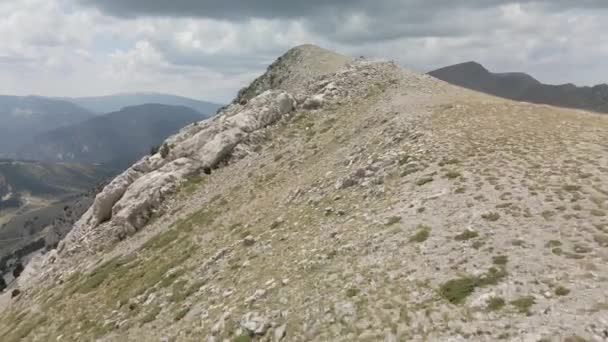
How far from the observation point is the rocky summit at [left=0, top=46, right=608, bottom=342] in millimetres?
16469

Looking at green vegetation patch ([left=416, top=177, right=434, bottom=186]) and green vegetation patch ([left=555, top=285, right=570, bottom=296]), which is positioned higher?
green vegetation patch ([left=416, top=177, right=434, bottom=186])

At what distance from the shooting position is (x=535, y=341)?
43.8 ft

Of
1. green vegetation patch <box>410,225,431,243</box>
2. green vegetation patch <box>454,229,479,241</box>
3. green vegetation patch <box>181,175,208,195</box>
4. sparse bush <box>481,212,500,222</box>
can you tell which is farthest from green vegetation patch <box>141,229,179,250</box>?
sparse bush <box>481,212,500,222</box>

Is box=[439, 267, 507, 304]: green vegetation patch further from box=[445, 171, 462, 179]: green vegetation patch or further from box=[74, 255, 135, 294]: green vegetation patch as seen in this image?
box=[74, 255, 135, 294]: green vegetation patch

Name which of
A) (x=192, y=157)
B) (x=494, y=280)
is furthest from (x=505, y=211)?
(x=192, y=157)

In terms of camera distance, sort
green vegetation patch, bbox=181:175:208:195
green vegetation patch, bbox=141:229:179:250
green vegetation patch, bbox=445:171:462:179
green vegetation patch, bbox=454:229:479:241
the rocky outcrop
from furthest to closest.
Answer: green vegetation patch, bbox=181:175:208:195 → the rocky outcrop → green vegetation patch, bbox=141:229:179:250 → green vegetation patch, bbox=445:171:462:179 → green vegetation patch, bbox=454:229:479:241

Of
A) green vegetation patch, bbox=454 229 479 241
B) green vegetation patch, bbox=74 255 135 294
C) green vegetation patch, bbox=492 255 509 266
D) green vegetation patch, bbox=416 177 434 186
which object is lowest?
green vegetation patch, bbox=74 255 135 294

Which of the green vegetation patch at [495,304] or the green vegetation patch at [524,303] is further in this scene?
the green vegetation patch at [495,304]

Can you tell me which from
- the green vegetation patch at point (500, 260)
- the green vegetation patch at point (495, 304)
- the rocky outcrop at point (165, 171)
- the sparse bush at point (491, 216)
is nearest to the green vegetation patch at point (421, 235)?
the sparse bush at point (491, 216)

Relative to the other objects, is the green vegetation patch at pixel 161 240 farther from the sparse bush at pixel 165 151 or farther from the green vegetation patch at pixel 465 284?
the green vegetation patch at pixel 465 284

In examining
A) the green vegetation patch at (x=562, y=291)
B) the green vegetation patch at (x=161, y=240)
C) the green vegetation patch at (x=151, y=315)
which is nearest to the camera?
the green vegetation patch at (x=562, y=291)

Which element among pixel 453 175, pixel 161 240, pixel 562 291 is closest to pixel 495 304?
pixel 562 291

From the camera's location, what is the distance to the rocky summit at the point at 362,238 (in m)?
16.5

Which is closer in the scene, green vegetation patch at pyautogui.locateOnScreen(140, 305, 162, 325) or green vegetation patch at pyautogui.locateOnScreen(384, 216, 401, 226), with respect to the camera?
green vegetation patch at pyautogui.locateOnScreen(384, 216, 401, 226)
